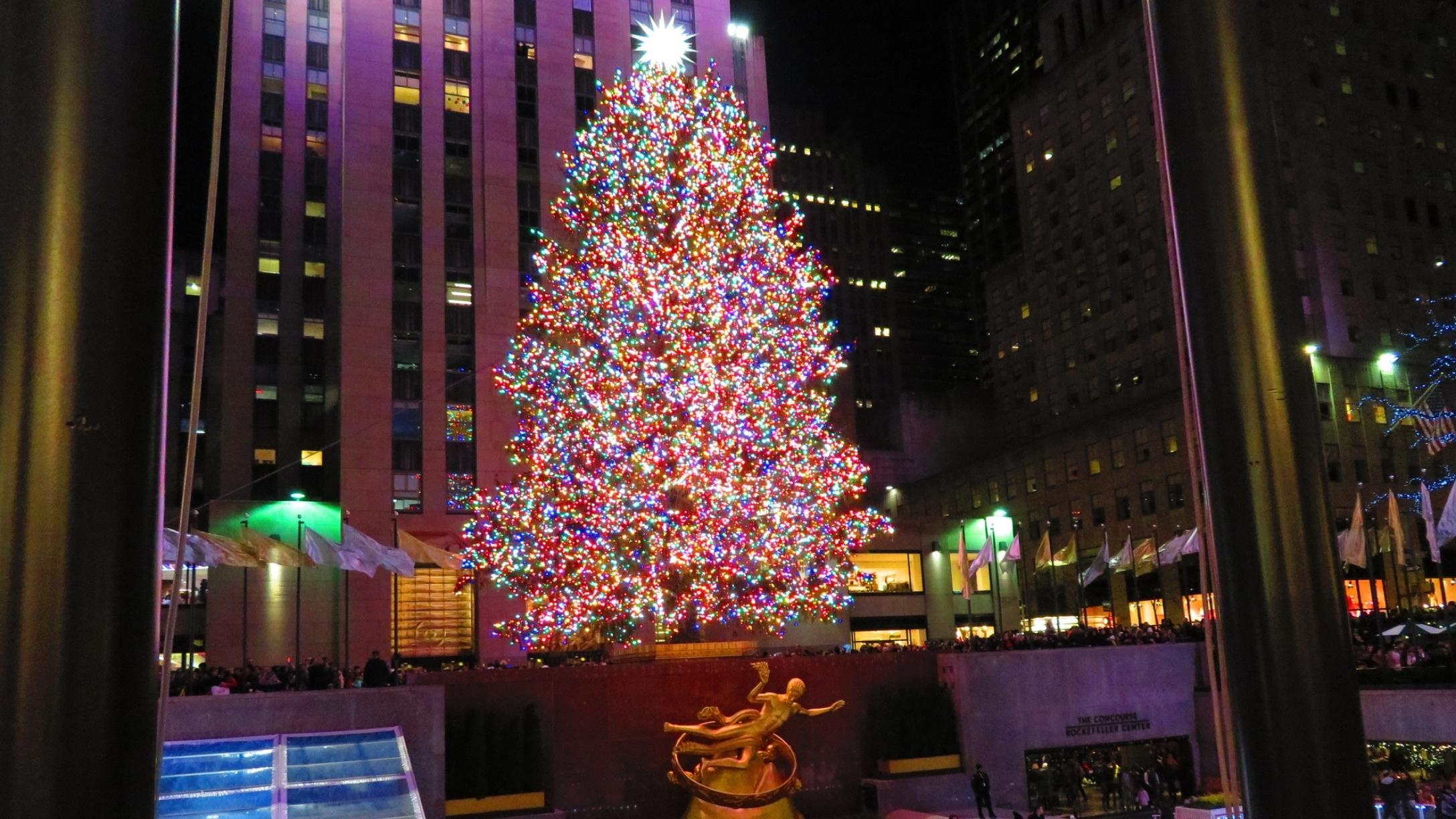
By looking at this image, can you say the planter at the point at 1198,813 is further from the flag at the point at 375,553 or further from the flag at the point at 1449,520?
the flag at the point at 375,553

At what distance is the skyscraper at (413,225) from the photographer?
43844 millimetres

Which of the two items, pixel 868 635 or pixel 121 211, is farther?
pixel 868 635

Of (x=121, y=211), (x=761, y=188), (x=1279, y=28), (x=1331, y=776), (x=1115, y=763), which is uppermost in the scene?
(x=1279, y=28)

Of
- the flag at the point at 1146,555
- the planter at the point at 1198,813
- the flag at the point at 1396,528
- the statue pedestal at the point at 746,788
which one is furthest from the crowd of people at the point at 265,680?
the flag at the point at 1396,528

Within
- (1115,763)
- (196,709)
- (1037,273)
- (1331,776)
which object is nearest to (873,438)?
(1037,273)

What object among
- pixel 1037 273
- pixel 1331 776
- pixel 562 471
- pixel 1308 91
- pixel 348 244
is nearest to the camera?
pixel 1331 776

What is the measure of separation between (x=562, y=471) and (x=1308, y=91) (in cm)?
6648

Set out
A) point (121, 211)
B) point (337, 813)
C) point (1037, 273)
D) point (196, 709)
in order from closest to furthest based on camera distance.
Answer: point (121, 211), point (337, 813), point (196, 709), point (1037, 273)

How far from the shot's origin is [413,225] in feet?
151

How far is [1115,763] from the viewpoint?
3005cm

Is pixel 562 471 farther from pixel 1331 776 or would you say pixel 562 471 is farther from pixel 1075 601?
pixel 1075 601

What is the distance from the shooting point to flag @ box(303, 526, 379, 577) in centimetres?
2669

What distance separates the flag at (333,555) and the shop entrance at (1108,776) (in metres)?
16.1

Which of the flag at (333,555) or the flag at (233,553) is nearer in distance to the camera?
the flag at (233,553)
